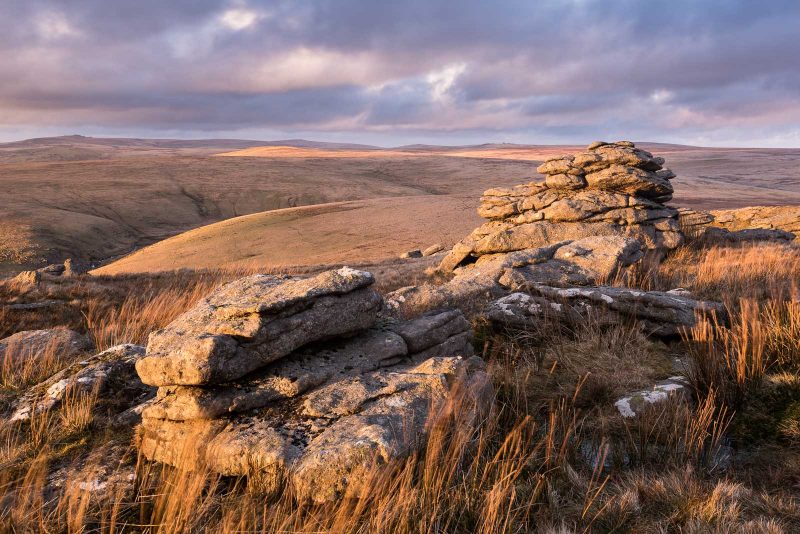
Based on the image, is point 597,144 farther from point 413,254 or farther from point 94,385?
point 94,385

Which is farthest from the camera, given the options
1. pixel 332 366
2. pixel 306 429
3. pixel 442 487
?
pixel 332 366

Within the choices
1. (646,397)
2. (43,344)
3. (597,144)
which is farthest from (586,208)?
(43,344)

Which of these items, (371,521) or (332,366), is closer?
(371,521)

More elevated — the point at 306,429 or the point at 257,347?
the point at 257,347

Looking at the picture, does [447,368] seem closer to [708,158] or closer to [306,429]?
[306,429]

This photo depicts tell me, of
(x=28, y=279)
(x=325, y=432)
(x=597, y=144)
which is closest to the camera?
(x=325, y=432)

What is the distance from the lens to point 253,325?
4.29 m

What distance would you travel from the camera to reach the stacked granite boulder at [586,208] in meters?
16.7

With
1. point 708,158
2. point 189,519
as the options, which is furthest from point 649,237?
point 708,158

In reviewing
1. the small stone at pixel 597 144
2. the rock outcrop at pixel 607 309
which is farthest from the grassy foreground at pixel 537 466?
the small stone at pixel 597 144

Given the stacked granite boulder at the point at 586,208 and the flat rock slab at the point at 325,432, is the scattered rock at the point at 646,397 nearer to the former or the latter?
the flat rock slab at the point at 325,432

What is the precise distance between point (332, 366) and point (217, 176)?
292ft

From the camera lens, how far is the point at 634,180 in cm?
1766

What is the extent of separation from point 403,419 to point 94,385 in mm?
3132
